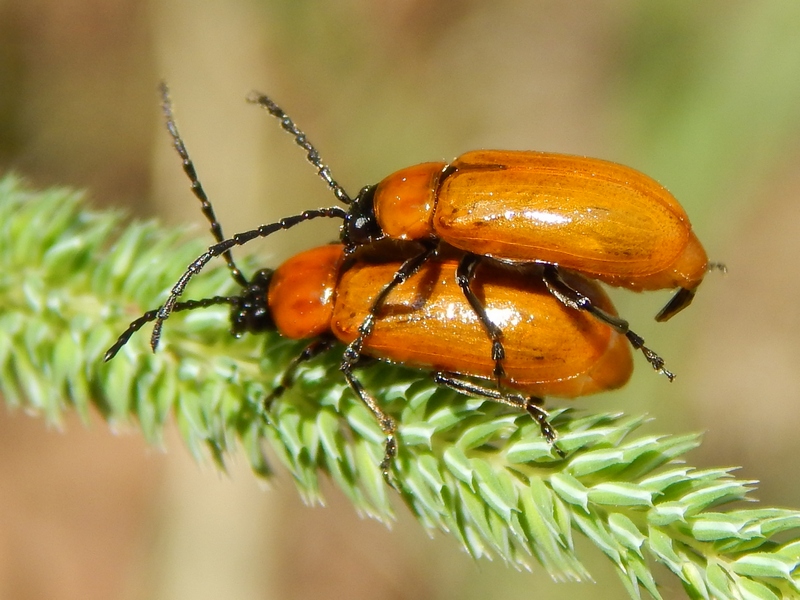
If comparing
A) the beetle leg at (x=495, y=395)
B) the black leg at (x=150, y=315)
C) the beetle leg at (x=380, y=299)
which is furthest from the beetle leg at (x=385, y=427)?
the black leg at (x=150, y=315)

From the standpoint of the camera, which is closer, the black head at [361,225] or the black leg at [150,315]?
the black leg at [150,315]

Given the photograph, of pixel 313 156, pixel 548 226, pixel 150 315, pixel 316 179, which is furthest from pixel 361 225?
pixel 316 179

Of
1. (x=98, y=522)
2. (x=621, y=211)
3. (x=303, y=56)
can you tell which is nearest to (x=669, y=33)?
(x=303, y=56)

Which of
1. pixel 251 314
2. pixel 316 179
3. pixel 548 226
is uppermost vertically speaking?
pixel 316 179

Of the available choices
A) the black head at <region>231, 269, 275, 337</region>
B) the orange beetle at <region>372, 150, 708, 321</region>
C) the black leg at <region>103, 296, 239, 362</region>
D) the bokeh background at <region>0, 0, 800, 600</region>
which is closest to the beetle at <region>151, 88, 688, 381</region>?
the orange beetle at <region>372, 150, 708, 321</region>

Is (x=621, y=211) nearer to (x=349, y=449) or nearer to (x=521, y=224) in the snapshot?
(x=521, y=224)

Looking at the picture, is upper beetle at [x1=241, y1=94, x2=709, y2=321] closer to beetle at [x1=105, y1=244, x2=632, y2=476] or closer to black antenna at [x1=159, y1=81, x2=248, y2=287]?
beetle at [x1=105, y1=244, x2=632, y2=476]

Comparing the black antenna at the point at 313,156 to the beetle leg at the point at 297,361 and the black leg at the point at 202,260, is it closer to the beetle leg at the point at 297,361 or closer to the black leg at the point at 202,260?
the black leg at the point at 202,260

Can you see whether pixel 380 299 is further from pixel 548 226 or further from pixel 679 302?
pixel 679 302
